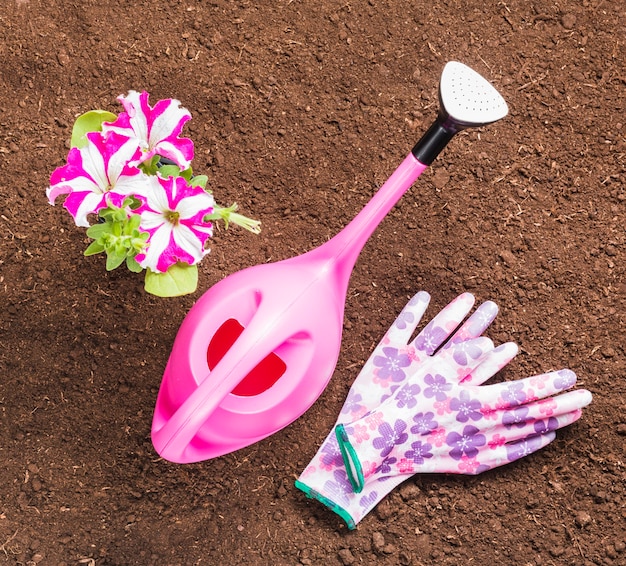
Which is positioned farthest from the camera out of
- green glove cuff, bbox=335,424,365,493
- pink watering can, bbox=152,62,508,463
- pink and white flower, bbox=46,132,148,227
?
green glove cuff, bbox=335,424,365,493

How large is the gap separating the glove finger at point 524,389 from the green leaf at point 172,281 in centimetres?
52

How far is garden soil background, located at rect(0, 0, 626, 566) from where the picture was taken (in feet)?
3.88

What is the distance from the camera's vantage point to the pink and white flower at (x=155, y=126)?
0.85 metres

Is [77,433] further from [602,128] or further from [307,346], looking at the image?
[602,128]

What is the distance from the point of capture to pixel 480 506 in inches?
46.8

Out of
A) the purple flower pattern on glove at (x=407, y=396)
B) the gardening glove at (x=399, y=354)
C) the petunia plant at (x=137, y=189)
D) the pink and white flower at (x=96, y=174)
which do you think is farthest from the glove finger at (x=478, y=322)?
the pink and white flower at (x=96, y=174)

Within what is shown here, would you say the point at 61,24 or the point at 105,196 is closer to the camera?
the point at 105,196

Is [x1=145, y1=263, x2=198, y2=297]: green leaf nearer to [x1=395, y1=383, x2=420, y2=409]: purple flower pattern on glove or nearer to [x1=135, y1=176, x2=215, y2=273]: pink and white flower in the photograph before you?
[x1=135, y1=176, x2=215, y2=273]: pink and white flower

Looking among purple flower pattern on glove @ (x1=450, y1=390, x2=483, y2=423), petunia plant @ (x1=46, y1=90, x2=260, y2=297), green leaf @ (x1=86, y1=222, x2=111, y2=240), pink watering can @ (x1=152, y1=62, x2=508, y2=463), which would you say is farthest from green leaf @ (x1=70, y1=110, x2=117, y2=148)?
purple flower pattern on glove @ (x1=450, y1=390, x2=483, y2=423)

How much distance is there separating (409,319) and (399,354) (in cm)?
6

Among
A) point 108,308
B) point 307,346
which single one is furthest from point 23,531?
point 307,346

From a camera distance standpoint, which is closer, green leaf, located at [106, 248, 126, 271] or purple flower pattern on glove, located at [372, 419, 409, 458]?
green leaf, located at [106, 248, 126, 271]

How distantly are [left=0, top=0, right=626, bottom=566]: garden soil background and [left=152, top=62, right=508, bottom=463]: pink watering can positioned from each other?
14 centimetres

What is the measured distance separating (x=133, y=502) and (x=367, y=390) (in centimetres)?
43
